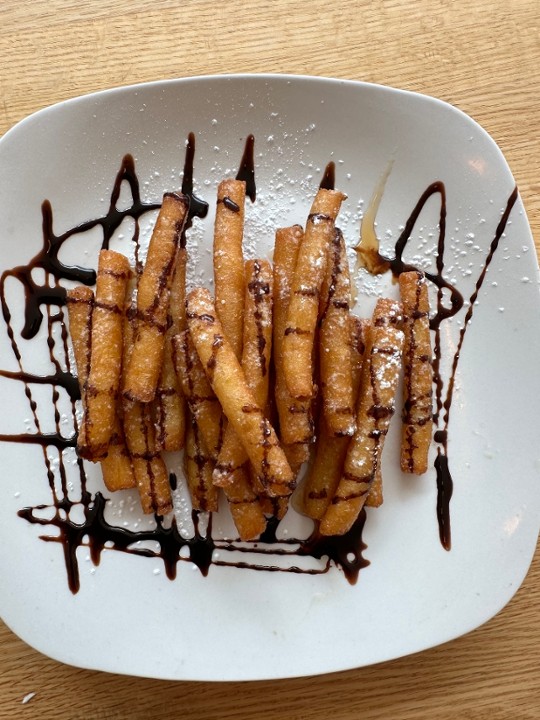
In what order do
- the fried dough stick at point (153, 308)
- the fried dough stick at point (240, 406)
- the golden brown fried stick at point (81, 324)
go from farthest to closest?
the golden brown fried stick at point (81, 324), the fried dough stick at point (153, 308), the fried dough stick at point (240, 406)

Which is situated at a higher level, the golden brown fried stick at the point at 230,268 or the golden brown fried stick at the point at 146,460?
the golden brown fried stick at the point at 230,268

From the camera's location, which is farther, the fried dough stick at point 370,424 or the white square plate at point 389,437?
the white square plate at point 389,437

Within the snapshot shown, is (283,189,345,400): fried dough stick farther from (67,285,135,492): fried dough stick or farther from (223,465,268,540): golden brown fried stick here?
(67,285,135,492): fried dough stick

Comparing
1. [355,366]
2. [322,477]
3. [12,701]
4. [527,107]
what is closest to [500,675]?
[322,477]

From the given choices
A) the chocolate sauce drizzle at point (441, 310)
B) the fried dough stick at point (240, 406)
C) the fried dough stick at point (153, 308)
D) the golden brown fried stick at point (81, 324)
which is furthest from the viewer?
the chocolate sauce drizzle at point (441, 310)

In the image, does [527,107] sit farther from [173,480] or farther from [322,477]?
[173,480]

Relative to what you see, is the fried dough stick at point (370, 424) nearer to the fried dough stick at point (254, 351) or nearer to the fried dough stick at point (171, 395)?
the fried dough stick at point (254, 351)

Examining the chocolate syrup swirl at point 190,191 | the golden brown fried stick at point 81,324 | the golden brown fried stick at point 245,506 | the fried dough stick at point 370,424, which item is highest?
the chocolate syrup swirl at point 190,191

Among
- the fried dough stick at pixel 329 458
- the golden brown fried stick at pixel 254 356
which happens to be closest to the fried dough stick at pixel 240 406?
the golden brown fried stick at pixel 254 356
